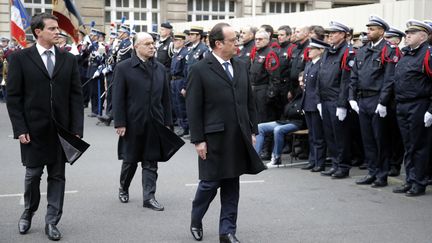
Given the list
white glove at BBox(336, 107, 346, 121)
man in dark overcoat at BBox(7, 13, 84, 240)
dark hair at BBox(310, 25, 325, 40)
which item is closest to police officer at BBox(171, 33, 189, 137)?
dark hair at BBox(310, 25, 325, 40)

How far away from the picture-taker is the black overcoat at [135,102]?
22.6ft

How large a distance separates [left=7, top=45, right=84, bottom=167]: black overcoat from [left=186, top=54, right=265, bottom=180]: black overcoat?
1.26 meters

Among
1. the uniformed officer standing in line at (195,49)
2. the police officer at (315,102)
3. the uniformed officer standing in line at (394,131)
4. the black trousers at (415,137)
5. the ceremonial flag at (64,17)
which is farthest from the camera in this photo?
the ceremonial flag at (64,17)

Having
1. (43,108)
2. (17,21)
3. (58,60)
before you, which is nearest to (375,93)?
(58,60)

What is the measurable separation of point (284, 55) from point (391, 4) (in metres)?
2.22

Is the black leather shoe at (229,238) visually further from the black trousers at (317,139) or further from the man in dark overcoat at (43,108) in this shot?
the black trousers at (317,139)

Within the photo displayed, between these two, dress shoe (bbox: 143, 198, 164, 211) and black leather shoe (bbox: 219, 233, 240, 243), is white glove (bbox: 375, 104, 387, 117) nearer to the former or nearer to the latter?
dress shoe (bbox: 143, 198, 164, 211)

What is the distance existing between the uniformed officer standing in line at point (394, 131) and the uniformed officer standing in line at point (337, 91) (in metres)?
0.60

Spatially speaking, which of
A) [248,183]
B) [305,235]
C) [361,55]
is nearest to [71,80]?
[305,235]

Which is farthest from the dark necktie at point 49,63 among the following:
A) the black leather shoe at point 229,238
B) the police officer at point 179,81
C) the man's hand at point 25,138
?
the police officer at point 179,81

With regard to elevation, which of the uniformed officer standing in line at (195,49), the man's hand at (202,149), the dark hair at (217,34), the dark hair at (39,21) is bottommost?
the man's hand at (202,149)

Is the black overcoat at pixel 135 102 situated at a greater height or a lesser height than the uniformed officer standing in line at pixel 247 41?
lesser

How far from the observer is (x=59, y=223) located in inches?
248

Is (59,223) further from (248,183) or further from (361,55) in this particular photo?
(361,55)
